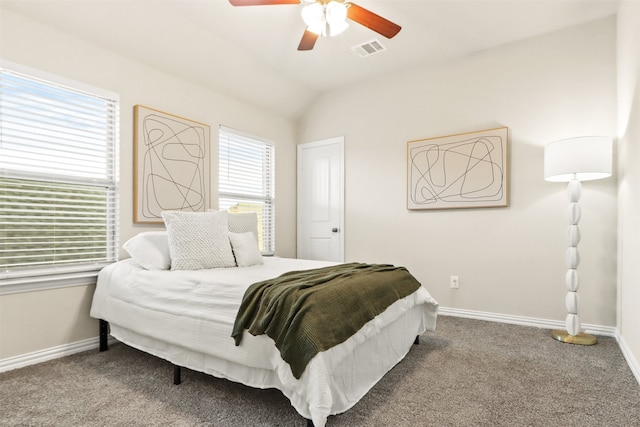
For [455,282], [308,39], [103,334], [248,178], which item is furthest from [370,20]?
[103,334]

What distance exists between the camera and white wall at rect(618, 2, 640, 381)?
2.31 metres

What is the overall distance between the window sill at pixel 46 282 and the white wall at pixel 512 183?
279cm

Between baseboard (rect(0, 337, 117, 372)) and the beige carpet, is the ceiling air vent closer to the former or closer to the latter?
the beige carpet

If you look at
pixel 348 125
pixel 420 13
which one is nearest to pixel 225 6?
pixel 420 13

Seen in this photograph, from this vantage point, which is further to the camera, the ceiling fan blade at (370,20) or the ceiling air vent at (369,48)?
the ceiling air vent at (369,48)

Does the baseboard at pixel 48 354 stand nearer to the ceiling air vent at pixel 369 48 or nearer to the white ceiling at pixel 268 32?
the white ceiling at pixel 268 32

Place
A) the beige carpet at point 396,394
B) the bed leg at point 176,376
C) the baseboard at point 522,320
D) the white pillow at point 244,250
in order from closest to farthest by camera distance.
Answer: the beige carpet at point 396,394 → the bed leg at point 176,376 → the white pillow at point 244,250 → the baseboard at point 522,320

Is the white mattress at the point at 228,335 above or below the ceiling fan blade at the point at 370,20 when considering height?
below

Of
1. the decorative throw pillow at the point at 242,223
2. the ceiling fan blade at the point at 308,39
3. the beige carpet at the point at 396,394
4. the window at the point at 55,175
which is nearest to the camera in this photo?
the beige carpet at the point at 396,394

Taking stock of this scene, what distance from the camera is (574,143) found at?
2.78 meters

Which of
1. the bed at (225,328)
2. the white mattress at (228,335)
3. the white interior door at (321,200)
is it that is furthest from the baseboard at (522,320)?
the white interior door at (321,200)

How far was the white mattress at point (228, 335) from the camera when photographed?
1662 mm

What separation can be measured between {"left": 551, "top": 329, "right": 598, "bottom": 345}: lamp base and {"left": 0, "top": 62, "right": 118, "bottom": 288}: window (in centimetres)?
375

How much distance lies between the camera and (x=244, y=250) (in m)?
2.99
